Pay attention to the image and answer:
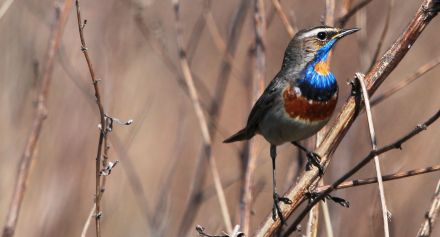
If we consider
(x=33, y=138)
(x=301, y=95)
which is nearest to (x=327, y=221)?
(x=301, y=95)

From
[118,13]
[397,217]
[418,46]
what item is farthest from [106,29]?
[418,46]

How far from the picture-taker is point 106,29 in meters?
4.48

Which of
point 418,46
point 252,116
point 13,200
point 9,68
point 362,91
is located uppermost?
point 418,46

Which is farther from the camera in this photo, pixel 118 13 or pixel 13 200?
pixel 118 13

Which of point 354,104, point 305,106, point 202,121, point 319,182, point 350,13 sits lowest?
point 319,182

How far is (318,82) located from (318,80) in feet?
0.04

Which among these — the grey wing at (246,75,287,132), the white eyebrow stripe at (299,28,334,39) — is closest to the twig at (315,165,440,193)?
the white eyebrow stripe at (299,28,334,39)

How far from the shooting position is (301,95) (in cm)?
379

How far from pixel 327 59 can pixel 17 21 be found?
205 cm

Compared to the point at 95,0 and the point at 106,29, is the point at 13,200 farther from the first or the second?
the point at 95,0

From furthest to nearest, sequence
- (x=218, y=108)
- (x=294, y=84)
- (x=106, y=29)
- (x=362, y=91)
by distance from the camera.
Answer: (x=106, y=29)
(x=218, y=108)
(x=294, y=84)
(x=362, y=91)

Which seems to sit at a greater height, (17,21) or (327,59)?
(17,21)

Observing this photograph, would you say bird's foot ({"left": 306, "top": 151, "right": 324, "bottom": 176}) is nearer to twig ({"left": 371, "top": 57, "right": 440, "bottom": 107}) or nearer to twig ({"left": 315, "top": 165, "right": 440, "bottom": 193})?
twig ({"left": 315, "top": 165, "right": 440, "bottom": 193})

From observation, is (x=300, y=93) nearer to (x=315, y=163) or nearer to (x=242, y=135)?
(x=242, y=135)
